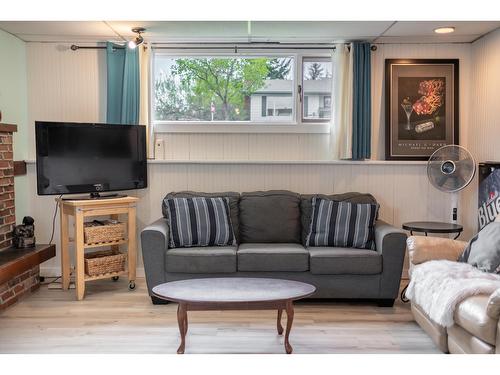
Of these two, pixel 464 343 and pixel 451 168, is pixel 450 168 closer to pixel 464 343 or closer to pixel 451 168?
pixel 451 168

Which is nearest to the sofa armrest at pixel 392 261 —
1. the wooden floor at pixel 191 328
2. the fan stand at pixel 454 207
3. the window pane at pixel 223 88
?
the wooden floor at pixel 191 328

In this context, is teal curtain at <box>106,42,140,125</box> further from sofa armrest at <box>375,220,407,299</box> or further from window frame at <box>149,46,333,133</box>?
sofa armrest at <box>375,220,407,299</box>

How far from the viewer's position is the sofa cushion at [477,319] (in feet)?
A: 8.11

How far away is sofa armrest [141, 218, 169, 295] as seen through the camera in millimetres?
4121

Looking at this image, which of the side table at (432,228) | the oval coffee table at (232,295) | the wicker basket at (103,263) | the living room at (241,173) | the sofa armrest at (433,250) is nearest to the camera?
the oval coffee table at (232,295)

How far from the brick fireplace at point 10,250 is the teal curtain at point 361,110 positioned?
2.90 m

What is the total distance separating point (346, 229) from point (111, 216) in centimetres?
216

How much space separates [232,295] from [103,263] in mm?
1834

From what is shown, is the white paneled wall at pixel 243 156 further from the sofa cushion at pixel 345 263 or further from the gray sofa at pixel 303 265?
the sofa cushion at pixel 345 263

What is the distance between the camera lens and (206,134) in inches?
203

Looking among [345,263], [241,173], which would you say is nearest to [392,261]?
[345,263]

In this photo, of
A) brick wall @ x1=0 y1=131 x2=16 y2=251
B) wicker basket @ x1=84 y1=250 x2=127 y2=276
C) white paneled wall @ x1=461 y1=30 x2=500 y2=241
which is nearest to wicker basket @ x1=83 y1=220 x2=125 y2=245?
wicker basket @ x1=84 y1=250 x2=127 y2=276
